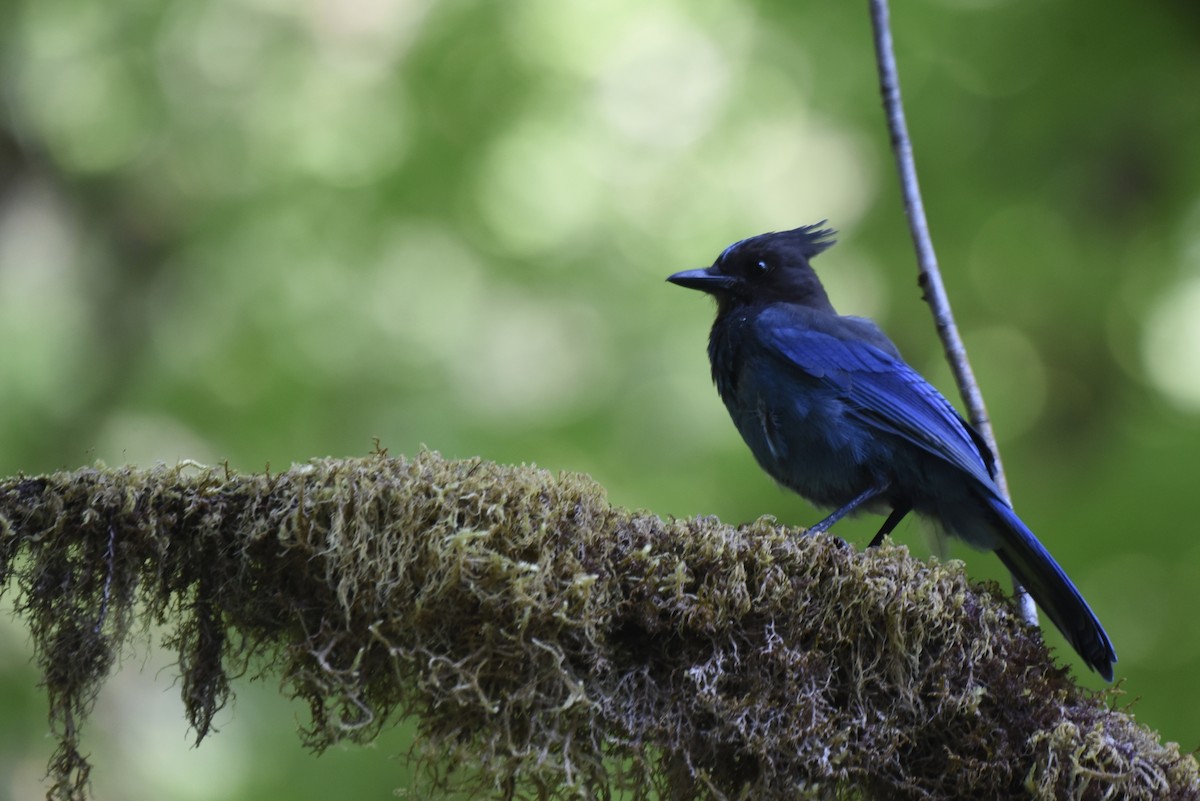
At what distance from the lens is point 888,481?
3.46 meters

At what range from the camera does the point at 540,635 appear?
2.18 m

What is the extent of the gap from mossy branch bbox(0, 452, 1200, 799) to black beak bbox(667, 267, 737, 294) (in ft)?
5.66

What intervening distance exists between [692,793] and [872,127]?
3981 mm

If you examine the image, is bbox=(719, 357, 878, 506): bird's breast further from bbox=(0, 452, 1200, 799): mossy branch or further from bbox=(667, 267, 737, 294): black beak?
bbox=(0, 452, 1200, 799): mossy branch

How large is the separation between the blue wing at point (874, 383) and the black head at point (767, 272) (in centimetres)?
32

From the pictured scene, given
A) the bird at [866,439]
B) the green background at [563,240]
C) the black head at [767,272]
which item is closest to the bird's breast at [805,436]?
the bird at [866,439]

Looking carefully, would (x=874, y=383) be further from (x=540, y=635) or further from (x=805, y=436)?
(x=540, y=635)

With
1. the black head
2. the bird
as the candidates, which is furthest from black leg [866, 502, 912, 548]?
the black head

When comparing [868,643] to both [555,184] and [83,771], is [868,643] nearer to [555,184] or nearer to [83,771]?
[83,771]

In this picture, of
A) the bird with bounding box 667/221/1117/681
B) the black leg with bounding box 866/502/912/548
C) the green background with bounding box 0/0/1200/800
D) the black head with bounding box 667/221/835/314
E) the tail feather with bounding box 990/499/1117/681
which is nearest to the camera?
the tail feather with bounding box 990/499/1117/681

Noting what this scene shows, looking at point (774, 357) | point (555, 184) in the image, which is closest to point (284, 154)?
point (555, 184)

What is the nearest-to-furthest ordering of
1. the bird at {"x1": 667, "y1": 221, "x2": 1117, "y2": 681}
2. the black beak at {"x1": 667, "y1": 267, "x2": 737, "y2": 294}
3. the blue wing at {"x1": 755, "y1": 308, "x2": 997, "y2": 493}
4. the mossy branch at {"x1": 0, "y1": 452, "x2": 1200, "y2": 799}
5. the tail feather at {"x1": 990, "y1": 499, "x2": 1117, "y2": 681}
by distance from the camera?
1. the mossy branch at {"x1": 0, "y1": 452, "x2": 1200, "y2": 799}
2. the tail feather at {"x1": 990, "y1": 499, "x2": 1117, "y2": 681}
3. the bird at {"x1": 667, "y1": 221, "x2": 1117, "y2": 681}
4. the blue wing at {"x1": 755, "y1": 308, "x2": 997, "y2": 493}
5. the black beak at {"x1": 667, "y1": 267, "x2": 737, "y2": 294}

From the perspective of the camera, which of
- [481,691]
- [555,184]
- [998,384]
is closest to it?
[481,691]

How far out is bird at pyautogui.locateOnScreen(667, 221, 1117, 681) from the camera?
127 inches
